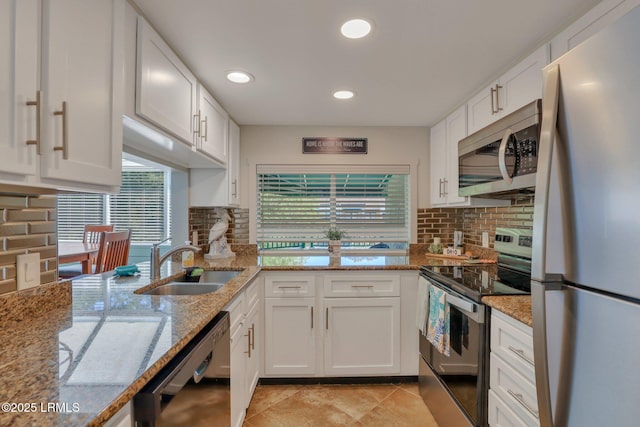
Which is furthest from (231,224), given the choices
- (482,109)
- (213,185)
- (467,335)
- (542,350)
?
(542,350)

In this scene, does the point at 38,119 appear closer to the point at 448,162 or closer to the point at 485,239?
the point at 448,162

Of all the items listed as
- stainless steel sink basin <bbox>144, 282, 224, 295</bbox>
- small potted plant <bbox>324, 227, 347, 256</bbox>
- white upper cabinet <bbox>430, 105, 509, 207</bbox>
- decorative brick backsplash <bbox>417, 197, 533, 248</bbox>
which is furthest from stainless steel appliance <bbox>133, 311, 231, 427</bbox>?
decorative brick backsplash <bbox>417, 197, 533, 248</bbox>

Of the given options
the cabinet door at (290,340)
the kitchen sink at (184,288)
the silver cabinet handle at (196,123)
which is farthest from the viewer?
the cabinet door at (290,340)

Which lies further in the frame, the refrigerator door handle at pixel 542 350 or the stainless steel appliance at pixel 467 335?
the stainless steel appliance at pixel 467 335

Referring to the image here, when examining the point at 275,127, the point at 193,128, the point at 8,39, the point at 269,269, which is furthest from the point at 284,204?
the point at 8,39

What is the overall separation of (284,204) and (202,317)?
1.98m

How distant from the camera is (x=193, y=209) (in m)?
2.71

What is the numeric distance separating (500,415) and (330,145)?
236cm

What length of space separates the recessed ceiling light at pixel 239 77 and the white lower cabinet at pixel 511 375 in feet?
6.21

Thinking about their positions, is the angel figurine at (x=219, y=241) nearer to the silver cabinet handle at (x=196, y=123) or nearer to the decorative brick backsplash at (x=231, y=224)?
the decorative brick backsplash at (x=231, y=224)

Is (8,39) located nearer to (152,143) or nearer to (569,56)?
(152,143)

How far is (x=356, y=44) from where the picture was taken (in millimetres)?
1563

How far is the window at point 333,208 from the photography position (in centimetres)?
303

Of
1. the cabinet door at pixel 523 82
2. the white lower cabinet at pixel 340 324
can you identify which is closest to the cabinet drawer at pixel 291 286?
the white lower cabinet at pixel 340 324
